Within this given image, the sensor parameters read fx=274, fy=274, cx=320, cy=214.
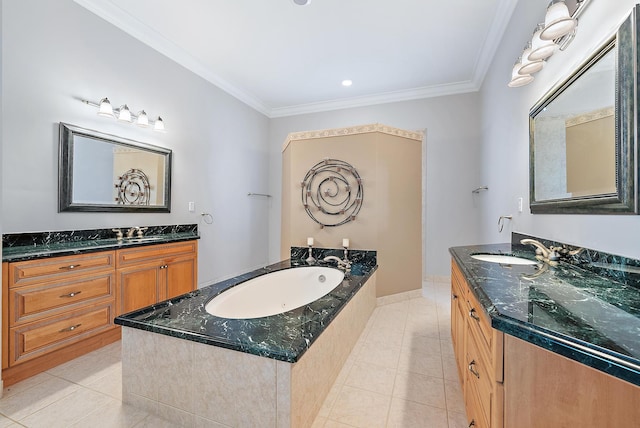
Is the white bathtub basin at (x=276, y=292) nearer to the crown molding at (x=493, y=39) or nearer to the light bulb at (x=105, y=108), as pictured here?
the light bulb at (x=105, y=108)

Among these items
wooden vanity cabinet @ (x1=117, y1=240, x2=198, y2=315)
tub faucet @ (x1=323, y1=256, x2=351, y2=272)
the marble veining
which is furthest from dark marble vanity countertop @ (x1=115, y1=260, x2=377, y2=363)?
the marble veining

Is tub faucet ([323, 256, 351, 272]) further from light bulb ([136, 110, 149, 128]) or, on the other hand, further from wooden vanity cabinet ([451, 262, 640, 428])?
light bulb ([136, 110, 149, 128])

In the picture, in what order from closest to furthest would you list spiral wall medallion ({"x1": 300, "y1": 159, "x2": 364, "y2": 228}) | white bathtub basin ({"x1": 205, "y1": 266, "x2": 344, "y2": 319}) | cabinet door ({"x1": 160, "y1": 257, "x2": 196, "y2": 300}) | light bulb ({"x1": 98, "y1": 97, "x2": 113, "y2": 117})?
white bathtub basin ({"x1": 205, "y1": 266, "x2": 344, "y2": 319}) < light bulb ({"x1": 98, "y1": 97, "x2": 113, "y2": 117}) < cabinet door ({"x1": 160, "y1": 257, "x2": 196, "y2": 300}) < spiral wall medallion ({"x1": 300, "y1": 159, "x2": 364, "y2": 228})

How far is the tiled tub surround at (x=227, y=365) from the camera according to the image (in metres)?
1.20

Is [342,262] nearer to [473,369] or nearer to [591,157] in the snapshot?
[473,369]

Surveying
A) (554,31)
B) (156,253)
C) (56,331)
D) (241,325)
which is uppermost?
(554,31)

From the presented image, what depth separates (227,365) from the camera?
4.13 ft

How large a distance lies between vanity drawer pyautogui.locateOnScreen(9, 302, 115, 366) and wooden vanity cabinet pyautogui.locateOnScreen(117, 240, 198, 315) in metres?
0.14

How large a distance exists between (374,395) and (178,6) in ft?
11.6

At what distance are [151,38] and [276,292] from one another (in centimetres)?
297

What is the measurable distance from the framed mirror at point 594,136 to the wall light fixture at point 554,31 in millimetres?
176

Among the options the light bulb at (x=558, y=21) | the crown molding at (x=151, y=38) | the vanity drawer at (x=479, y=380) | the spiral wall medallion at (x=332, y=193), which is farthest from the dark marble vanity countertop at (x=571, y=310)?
the crown molding at (x=151, y=38)

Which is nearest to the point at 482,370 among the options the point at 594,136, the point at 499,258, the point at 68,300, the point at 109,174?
the point at 499,258

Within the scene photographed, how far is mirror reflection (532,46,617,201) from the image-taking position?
47.6 inches
